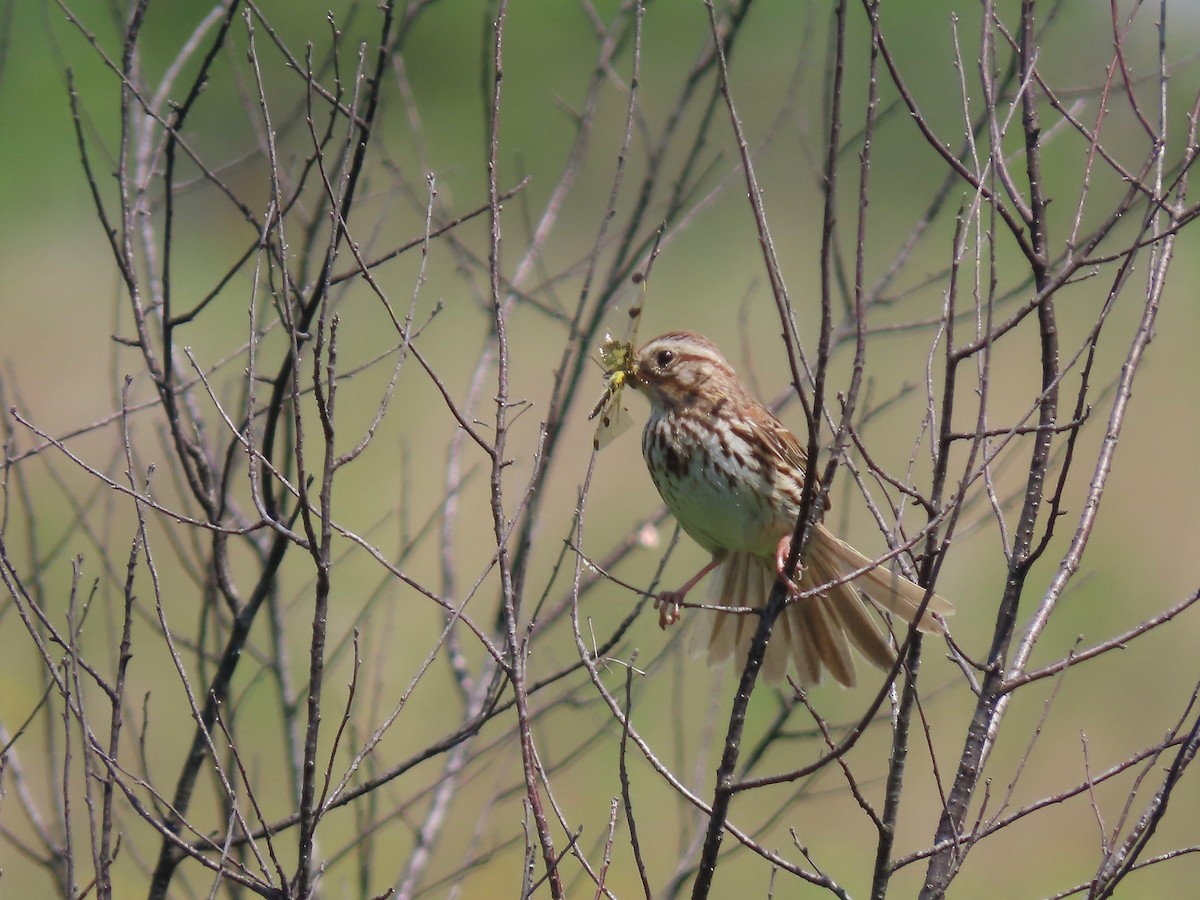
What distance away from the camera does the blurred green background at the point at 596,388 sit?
375 inches

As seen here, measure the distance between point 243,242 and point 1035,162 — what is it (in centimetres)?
1176

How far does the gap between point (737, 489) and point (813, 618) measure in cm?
51

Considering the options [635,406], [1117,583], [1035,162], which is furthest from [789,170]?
[1035,162]

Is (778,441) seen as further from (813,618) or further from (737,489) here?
(813,618)

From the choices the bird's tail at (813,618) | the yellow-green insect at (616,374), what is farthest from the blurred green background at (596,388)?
the yellow-green insect at (616,374)

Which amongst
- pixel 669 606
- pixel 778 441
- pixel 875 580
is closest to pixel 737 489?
pixel 778 441

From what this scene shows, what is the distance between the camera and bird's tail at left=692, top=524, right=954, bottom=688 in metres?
4.17

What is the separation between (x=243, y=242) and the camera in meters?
13.9

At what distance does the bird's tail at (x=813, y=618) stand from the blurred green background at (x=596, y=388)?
2.24m

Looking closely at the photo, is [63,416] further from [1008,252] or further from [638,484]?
[1008,252]

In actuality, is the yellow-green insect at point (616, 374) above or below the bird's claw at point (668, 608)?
above

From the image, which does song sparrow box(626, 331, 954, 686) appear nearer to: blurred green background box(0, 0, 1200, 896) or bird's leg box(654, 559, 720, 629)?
bird's leg box(654, 559, 720, 629)

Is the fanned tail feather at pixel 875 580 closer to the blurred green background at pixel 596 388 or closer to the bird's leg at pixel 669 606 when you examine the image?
the bird's leg at pixel 669 606

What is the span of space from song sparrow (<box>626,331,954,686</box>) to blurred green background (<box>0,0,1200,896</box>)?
7.68 ft
